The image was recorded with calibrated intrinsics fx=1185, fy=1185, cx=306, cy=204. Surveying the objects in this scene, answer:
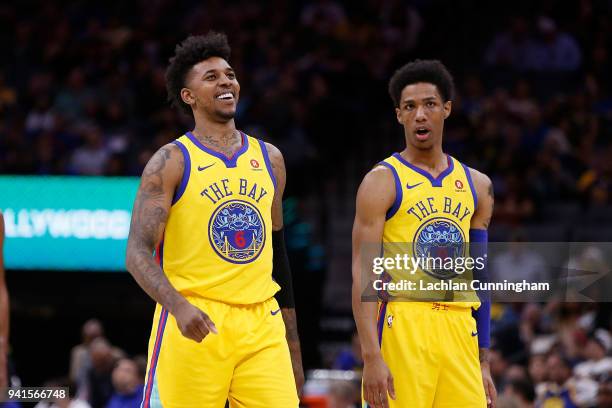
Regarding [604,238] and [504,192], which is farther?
[504,192]

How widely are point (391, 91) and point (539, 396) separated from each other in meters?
A: 4.00

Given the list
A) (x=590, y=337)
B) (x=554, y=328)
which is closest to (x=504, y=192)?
(x=554, y=328)

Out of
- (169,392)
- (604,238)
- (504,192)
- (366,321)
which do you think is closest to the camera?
(169,392)

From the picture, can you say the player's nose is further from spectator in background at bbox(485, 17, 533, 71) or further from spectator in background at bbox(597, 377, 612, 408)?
spectator in background at bbox(485, 17, 533, 71)

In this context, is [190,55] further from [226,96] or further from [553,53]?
[553,53]

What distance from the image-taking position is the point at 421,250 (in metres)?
5.96

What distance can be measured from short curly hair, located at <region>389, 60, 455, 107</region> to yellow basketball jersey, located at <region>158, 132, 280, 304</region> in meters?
1.09

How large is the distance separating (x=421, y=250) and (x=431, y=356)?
53 cm

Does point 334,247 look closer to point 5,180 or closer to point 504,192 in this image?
point 504,192

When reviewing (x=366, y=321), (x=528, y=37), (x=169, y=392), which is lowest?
(x=169, y=392)

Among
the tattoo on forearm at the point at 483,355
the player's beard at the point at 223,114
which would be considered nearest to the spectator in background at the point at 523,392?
the tattoo on forearm at the point at 483,355

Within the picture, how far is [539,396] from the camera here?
9359mm

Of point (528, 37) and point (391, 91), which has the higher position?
point (528, 37)

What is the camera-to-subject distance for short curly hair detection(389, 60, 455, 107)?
6.14 m
